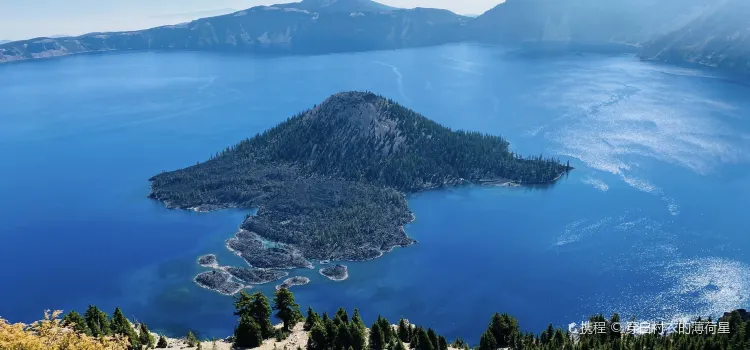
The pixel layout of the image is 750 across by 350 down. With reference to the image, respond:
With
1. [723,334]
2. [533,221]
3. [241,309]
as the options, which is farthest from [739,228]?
[241,309]

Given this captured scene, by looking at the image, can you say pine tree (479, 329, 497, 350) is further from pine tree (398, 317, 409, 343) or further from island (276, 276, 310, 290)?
island (276, 276, 310, 290)

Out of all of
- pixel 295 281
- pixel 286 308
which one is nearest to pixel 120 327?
pixel 286 308

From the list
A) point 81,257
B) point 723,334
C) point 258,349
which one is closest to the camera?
point 258,349

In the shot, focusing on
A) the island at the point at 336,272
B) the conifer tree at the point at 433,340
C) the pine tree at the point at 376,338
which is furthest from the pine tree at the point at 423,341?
the island at the point at 336,272

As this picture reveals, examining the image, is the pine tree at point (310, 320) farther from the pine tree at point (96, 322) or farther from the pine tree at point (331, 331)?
the pine tree at point (96, 322)

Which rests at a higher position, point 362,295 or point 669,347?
point 669,347

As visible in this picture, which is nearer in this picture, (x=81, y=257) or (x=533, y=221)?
(x=81, y=257)

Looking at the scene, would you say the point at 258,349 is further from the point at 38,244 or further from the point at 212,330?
the point at 38,244

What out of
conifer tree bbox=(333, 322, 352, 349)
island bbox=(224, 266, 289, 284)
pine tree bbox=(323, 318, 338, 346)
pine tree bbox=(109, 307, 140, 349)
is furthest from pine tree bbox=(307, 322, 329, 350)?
island bbox=(224, 266, 289, 284)
